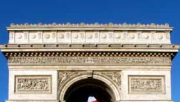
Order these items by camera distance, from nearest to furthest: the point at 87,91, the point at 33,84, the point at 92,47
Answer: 1. the point at 33,84
2. the point at 92,47
3. the point at 87,91

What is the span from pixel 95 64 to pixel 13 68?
4543 millimetres

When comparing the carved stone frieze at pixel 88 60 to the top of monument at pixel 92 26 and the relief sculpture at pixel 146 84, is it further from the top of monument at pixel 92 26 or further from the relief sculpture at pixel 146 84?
the top of monument at pixel 92 26

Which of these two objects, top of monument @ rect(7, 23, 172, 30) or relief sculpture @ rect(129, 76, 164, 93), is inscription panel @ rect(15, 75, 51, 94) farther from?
relief sculpture @ rect(129, 76, 164, 93)

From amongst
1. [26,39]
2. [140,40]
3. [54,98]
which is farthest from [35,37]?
[140,40]

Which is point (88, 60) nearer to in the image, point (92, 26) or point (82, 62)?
point (82, 62)

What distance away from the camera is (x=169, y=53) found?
106ft

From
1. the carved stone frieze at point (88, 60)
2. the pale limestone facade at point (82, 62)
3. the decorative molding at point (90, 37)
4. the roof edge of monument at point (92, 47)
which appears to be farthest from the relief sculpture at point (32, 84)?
the decorative molding at point (90, 37)

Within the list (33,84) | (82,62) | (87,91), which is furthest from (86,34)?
(87,91)

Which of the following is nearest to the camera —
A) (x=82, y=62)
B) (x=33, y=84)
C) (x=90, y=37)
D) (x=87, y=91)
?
(x=33, y=84)

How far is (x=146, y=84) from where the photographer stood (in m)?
32.2

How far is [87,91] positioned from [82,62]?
218 inches

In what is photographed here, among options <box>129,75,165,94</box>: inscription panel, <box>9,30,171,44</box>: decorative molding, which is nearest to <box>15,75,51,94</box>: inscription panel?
<box>9,30,171,44</box>: decorative molding

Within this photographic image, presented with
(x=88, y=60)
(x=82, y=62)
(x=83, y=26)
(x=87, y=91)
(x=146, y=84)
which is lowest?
(x=87, y=91)

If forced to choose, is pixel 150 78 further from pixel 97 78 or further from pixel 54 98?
pixel 54 98
